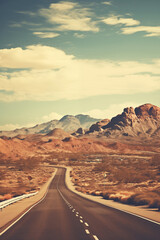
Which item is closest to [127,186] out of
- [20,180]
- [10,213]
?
[20,180]

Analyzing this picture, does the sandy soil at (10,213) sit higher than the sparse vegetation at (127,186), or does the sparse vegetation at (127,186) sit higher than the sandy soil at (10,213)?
the sandy soil at (10,213)

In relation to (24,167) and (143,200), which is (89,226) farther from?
(24,167)

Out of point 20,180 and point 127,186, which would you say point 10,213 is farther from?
point 20,180

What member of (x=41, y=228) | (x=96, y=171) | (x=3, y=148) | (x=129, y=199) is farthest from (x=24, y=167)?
(x=41, y=228)

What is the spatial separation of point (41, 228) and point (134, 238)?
530 cm

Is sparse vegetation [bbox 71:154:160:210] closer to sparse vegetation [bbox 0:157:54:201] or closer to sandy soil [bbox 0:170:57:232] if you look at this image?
sandy soil [bbox 0:170:57:232]

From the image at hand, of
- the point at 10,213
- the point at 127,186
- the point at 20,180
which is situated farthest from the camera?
the point at 20,180

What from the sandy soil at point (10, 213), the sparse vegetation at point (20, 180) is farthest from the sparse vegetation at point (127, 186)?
the sparse vegetation at point (20, 180)

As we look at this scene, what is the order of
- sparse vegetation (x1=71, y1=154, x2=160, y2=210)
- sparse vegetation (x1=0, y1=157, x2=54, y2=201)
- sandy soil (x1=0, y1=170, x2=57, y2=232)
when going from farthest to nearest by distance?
1. sparse vegetation (x1=0, y1=157, x2=54, y2=201)
2. sparse vegetation (x1=71, y1=154, x2=160, y2=210)
3. sandy soil (x1=0, y1=170, x2=57, y2=232)

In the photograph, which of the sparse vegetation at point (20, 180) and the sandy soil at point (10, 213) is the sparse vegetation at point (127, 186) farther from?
the sparse vegetation at point (20, 180)

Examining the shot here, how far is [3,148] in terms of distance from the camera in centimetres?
18238

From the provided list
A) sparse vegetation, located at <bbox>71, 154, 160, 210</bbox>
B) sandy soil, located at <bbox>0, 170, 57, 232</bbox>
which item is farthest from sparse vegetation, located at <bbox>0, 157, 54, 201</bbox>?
sparse vegetation, located at <bbox>71, 154, 160, 210</bbox>

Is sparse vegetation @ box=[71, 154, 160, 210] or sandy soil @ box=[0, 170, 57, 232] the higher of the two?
sandy soil @ box=[0, 170, 57, 232]

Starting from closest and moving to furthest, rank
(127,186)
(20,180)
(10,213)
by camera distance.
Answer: (10,213) → (127,186) → (20,180)
